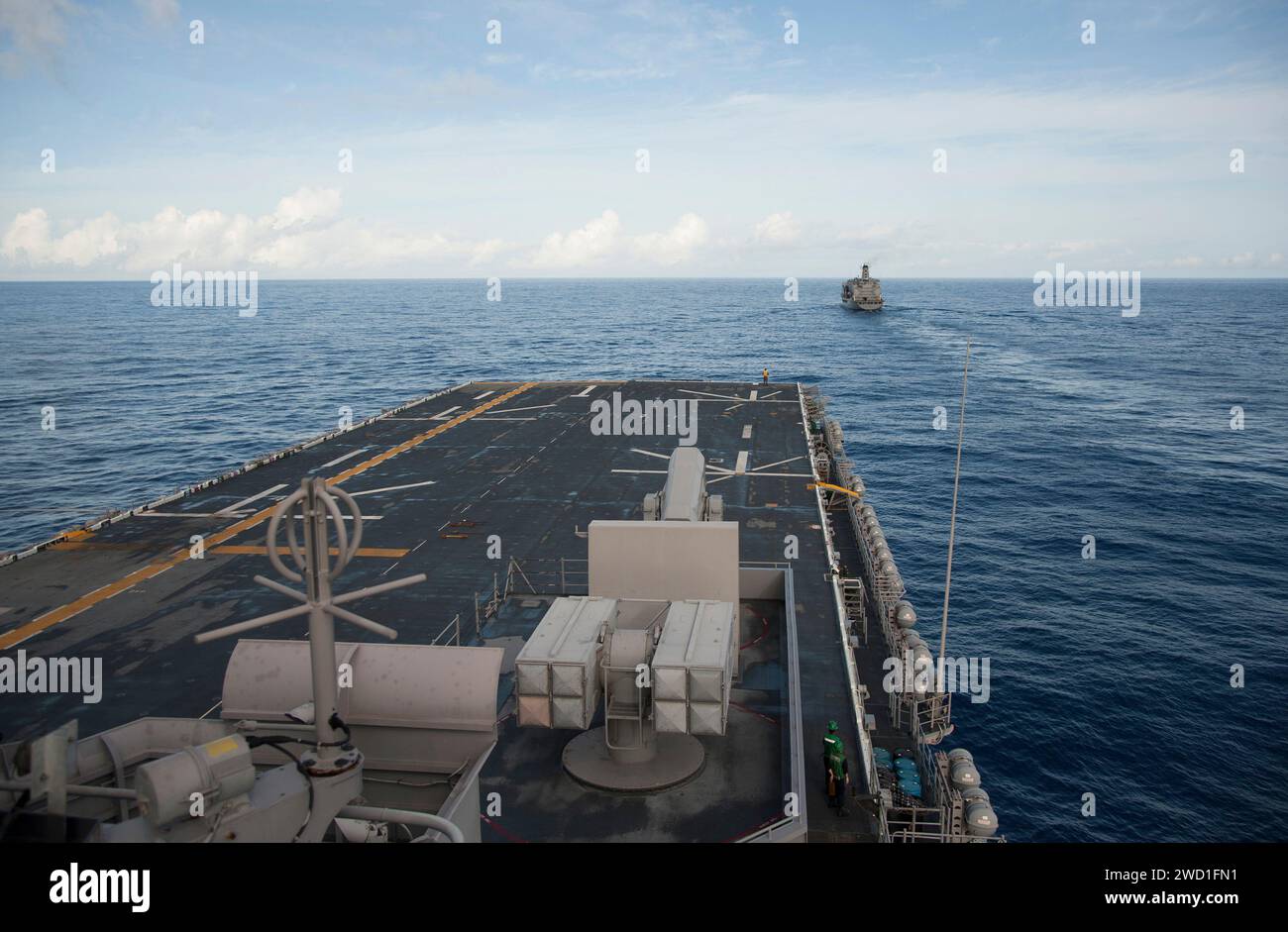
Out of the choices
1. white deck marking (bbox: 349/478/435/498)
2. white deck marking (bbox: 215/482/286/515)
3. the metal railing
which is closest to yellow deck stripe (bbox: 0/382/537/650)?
white deck marking (bbox: 215/482/286/515)

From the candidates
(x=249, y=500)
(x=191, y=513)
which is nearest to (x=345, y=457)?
(x=249, y=500)

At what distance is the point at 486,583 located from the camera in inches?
1185

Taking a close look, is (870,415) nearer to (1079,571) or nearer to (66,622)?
(1079,571)

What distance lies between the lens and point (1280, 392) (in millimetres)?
95125

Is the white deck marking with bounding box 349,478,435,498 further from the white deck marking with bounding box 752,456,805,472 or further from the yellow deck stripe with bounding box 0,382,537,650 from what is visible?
the white deck marking with bounding box 752,456,805,472

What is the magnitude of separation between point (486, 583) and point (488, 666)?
17416 mm

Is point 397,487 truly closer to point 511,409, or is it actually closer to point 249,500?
point 249,500

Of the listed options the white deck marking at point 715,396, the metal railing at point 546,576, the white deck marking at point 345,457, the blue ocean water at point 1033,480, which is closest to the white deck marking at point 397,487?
the white deck marking at point 345,457

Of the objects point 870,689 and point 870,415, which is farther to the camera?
point 870,415

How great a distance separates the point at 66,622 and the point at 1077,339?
154459 millimetres

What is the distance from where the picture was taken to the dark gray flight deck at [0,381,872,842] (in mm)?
16047
